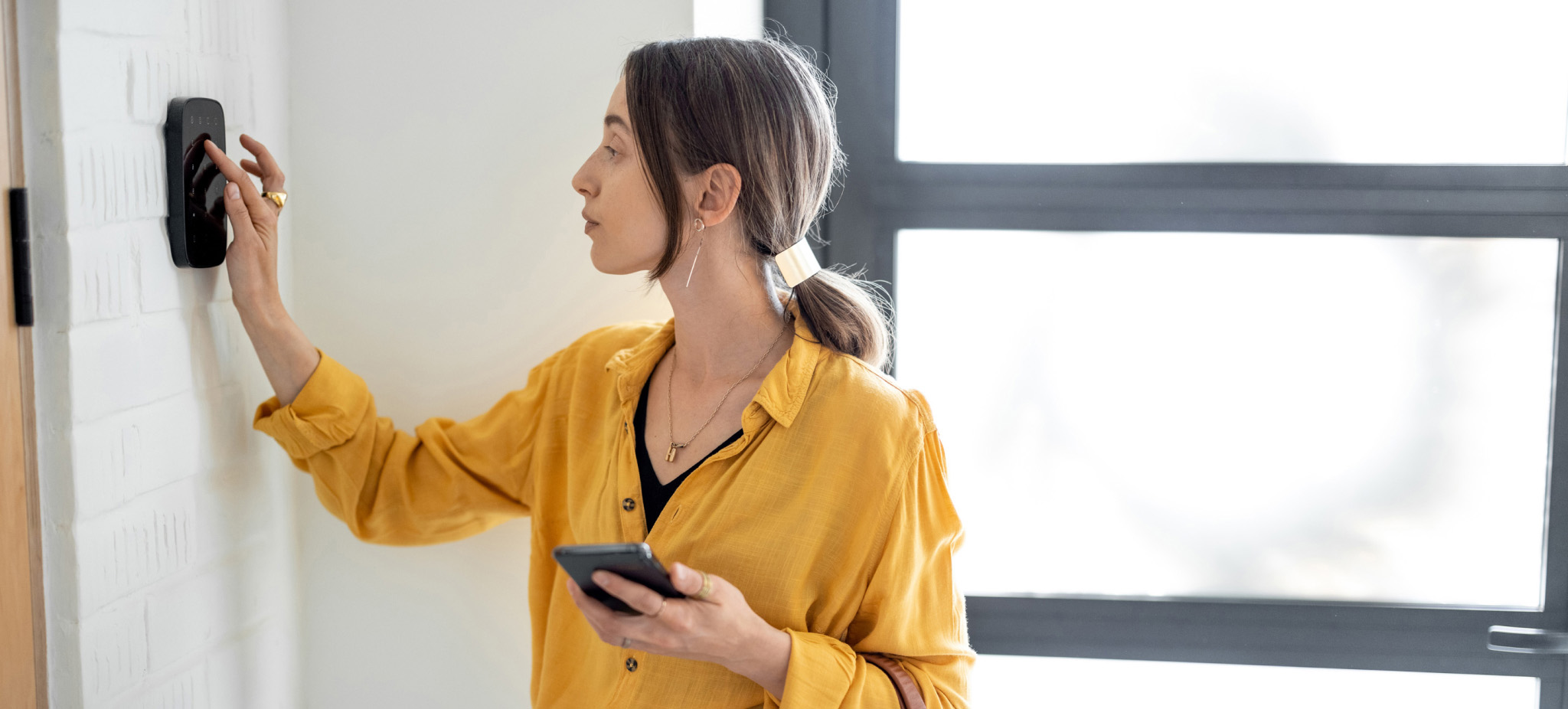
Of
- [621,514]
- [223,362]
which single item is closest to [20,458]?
[223,362]

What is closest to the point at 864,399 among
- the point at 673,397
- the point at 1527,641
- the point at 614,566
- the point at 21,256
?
the point at 673,397

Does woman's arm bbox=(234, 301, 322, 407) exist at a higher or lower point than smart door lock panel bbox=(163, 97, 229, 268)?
lower

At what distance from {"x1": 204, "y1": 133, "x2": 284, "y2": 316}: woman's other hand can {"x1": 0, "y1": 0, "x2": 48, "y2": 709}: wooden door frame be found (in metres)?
0.20

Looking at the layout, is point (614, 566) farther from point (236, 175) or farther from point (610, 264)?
point (236, 175)

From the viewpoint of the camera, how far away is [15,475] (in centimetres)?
88

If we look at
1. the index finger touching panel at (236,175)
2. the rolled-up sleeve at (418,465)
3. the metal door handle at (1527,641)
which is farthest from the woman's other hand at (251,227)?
the metal door handle at (1527,641)

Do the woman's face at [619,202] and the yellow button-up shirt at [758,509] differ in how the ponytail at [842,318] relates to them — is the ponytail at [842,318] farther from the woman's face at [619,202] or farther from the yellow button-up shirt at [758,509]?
the woman's face at [619,202]

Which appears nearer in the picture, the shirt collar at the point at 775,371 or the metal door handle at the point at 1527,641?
the shirt collar at the point at 775,371

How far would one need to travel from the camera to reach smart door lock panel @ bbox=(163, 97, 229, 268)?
3.31 ft

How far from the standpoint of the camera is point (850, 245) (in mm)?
1446

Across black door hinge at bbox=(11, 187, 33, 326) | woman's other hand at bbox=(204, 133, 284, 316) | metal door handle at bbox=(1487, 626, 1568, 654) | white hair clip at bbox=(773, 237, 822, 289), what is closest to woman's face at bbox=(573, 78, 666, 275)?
white hair clip at bbox=(773, 237, 822, 289)

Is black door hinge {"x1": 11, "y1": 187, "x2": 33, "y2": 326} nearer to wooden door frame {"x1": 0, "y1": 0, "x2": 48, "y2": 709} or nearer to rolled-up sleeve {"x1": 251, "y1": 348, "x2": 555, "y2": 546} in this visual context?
wooden door frame {"x1": 0, "y1": 0, "x2": 48, "y2": 709}

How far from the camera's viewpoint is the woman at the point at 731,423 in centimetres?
102

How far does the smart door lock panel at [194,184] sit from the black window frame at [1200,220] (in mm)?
736
